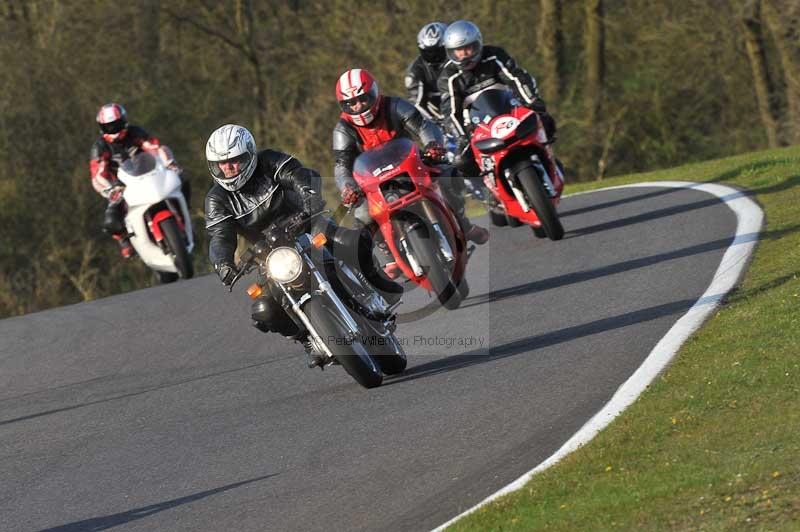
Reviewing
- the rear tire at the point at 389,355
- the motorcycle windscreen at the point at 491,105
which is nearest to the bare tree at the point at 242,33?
the motorcycle windscreen at the point at 491,105

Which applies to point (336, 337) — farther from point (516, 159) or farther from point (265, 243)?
point (516, 159)

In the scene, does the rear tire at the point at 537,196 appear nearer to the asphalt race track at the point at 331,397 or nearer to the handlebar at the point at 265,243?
the asphalt race track at the point at 331,397

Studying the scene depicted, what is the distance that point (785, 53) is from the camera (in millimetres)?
26641

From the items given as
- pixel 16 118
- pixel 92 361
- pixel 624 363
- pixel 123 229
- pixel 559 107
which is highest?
pixel 624 363

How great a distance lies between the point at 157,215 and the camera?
15758mm

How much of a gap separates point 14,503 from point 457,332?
377cm

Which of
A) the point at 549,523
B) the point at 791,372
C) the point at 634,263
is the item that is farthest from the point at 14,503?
the point at 634,263

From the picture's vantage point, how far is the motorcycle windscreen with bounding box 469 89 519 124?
12430mm

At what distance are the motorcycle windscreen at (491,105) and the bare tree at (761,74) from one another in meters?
16.6

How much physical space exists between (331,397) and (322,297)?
2.51 feet

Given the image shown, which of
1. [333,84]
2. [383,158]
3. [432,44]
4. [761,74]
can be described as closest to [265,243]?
[383,158]

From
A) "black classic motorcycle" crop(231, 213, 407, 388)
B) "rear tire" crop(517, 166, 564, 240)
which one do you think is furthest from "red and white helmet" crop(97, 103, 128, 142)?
"black classic motorcycle" crop(231, 213, 407, 388)

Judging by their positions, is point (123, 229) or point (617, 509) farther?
point (123, 229)

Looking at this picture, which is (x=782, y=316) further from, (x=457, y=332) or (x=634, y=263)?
(x=634, y=263)
